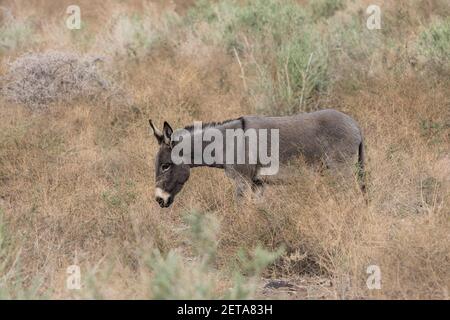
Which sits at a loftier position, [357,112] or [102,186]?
[357,112]

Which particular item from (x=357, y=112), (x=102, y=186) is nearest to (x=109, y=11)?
(x=357, y=112)

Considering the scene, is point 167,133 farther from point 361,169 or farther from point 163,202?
point 361,169

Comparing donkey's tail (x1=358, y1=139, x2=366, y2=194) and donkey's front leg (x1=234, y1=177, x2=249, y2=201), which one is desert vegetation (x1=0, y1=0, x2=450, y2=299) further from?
donkey's front leg (x1=234, y1=177, x2=249, y2=201)

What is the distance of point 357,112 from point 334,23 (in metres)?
4.99

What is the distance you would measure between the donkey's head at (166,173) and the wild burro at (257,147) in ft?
0.04

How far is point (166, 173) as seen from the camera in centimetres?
750

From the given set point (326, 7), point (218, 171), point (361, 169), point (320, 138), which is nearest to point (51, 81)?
point (218, 171)

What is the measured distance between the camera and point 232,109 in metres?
10.9

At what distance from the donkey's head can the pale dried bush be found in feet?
14.7

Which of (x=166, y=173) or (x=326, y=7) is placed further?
(x=326, y=7)

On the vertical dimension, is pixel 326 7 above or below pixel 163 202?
above

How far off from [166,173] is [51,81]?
5108mm
